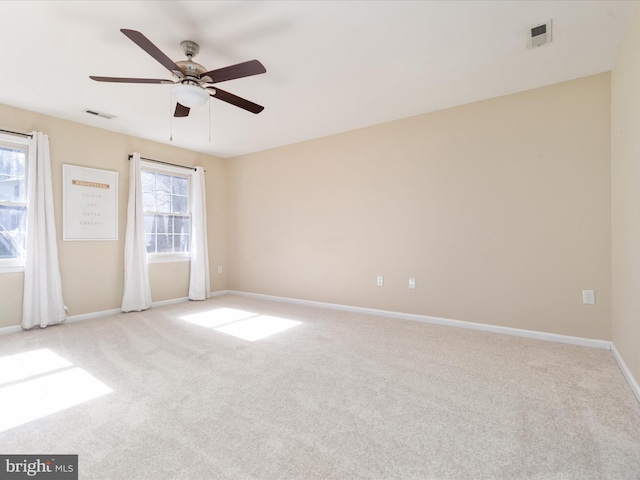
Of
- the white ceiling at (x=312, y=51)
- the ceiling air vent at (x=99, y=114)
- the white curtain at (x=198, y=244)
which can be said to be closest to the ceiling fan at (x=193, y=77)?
the white ceiling at (x=312, y=51)

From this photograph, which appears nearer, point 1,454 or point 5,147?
point 1,454

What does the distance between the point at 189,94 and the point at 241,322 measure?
266cm

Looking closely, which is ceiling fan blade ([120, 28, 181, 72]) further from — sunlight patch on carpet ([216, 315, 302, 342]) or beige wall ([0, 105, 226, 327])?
beige wall ([0, 105, 226, 327])

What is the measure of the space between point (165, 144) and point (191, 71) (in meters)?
3.07

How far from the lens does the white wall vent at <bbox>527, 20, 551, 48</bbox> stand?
7.62ft

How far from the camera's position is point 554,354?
282 centimetres

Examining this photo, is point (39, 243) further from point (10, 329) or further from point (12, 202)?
point (10, 329)

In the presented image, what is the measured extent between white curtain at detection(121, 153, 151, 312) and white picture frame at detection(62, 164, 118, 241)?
0.20m

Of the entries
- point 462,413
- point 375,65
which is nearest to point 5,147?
point 375,65

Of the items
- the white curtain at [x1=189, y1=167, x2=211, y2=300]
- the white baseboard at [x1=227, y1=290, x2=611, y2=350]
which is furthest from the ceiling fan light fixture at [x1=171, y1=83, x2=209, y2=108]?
the white baseboard at [x1=227, y1=290, x2=611, y2=350]

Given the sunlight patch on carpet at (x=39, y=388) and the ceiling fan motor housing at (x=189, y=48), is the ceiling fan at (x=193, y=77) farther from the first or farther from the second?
the sunlight patch on carpet at (x=39, y=388)

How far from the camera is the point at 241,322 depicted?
397 centimetres

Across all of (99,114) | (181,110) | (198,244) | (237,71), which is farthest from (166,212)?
(237,71)

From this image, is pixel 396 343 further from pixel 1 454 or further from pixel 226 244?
pixel 226 244
